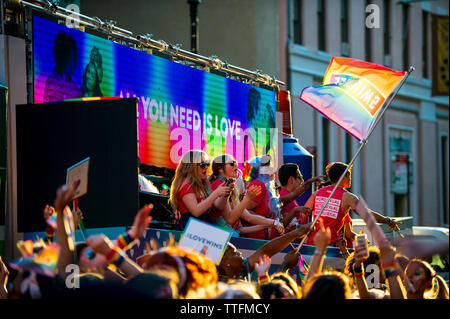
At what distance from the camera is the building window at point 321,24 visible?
2659 cm

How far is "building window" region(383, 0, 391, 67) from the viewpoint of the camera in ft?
99.2

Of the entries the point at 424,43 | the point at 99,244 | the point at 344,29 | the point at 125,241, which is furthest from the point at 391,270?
the point at 424,43

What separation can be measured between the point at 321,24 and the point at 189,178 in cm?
2039

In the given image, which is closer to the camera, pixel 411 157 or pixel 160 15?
pixel 160 15

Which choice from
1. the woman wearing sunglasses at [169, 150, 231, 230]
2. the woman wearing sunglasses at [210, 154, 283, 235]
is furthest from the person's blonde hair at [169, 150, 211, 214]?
the woman wearing sunglasses at [210, 154, 283, 235]

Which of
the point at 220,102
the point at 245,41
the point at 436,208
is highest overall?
the point at 245,41

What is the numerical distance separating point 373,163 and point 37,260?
1004 inches

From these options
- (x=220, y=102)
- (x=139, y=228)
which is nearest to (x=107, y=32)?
(x=220, y=102)

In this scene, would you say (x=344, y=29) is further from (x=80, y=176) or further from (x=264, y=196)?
(x=80, y=176)

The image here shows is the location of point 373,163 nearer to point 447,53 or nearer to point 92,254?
point 447,53

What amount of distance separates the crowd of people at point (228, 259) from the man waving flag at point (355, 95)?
22.8 inches

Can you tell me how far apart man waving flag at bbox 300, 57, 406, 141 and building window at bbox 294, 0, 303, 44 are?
16.8m

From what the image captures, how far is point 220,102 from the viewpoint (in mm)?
10500

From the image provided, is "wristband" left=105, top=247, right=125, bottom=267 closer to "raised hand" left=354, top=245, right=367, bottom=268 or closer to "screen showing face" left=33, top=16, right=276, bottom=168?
"raised hand" left=354, top=245, right=367, bottom=268
